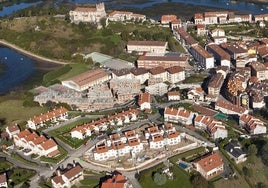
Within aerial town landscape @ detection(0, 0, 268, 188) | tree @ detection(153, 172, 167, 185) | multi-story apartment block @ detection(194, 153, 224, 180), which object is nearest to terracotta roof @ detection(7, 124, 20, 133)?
aerial town landscape @ detection(0, 0, 268, 188)

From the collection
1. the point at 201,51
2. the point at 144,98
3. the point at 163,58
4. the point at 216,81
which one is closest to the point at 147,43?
the point at 163,58

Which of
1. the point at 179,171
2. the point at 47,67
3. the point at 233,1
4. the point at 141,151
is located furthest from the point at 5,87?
the point at 233,1

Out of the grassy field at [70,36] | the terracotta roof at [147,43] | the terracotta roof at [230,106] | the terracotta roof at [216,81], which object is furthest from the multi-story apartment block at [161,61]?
the terracotta roof at [230,106]

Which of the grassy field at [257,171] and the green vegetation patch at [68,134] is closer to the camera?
the grassy field at [257,171]

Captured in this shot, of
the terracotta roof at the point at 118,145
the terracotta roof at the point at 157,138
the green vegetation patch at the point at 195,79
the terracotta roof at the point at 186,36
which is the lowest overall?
the terracotta roof at the point at 118,145

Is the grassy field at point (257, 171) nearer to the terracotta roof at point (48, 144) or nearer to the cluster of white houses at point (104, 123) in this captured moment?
the cluster of white houses at point (104, 123)

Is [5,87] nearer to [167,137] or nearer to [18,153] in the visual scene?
[18,153]
